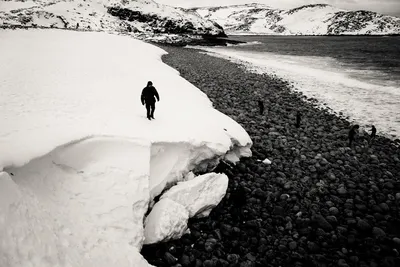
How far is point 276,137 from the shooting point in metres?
10.1

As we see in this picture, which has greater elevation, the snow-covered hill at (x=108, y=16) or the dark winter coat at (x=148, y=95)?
the snow-covered hill at (x=108, y=16)

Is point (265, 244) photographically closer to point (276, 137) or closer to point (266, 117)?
point (276, 137)

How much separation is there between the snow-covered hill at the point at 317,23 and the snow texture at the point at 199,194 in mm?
142264

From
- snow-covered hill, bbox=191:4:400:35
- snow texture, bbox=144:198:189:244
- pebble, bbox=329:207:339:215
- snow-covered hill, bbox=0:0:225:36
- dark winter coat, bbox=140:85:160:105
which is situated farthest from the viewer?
snow-covered hill, bbox=191:4:400:35

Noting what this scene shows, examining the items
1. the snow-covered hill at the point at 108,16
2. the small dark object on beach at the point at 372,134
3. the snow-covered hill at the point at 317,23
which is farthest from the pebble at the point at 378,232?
the snow-covered hill at the point at 317,23

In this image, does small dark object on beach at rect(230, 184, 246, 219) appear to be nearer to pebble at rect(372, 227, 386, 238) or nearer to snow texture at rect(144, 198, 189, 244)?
snow texture at rect(144, 198, 189, 244)

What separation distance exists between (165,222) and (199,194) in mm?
1186

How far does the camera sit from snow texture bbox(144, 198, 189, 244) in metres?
5.05

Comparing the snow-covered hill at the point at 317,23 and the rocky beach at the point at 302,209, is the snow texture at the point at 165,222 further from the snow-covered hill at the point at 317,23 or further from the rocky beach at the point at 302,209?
the snow-covered hill at the point at 317,23

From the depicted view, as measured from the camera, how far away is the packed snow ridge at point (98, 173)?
12.8 feet

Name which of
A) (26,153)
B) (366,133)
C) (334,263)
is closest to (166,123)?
(26,153)

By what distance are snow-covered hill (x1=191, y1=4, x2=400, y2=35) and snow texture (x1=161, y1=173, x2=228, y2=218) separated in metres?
142

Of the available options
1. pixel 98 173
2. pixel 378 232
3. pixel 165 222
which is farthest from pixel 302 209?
pixel 98 173

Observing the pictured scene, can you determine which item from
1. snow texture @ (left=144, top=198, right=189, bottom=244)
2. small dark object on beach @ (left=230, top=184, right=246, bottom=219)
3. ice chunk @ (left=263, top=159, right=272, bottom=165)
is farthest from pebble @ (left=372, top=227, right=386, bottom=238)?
snow texture @ (left=144, top=198, right=189, bottom=244)
